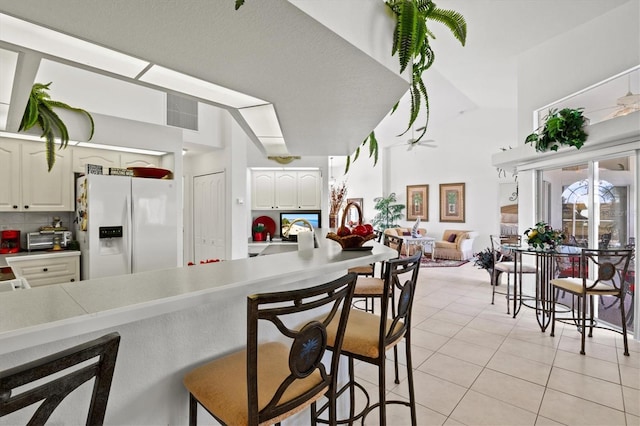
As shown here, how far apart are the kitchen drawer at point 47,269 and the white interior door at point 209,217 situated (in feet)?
6.54

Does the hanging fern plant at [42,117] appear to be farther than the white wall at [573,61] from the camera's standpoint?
No

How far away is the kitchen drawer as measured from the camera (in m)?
3.24

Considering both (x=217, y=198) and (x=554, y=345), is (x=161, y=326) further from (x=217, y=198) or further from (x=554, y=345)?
(x=217, y=198)

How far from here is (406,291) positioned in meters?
1.43

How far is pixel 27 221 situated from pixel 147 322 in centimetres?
383

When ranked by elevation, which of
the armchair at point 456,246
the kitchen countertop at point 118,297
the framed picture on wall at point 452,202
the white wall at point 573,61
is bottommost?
the armchair at point 456,246

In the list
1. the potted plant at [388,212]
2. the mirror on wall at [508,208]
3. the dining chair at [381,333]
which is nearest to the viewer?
the dining chair at [381,333]

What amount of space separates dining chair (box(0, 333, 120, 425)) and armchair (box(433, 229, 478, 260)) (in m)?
8.51

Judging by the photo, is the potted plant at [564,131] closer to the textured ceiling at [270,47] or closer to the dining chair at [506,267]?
the dining chair at [506,267]

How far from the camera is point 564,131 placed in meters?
3.57

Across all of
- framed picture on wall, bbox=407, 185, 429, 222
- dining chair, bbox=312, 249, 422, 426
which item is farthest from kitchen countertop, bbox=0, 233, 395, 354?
framed picture on wall, bbox=407, 185, 429, 222

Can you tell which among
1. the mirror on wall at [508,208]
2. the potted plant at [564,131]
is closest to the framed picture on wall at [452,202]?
the mirror on wall at [508,208]

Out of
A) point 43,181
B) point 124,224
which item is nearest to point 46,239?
point 43,181

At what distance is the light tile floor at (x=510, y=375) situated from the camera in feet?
6.54
